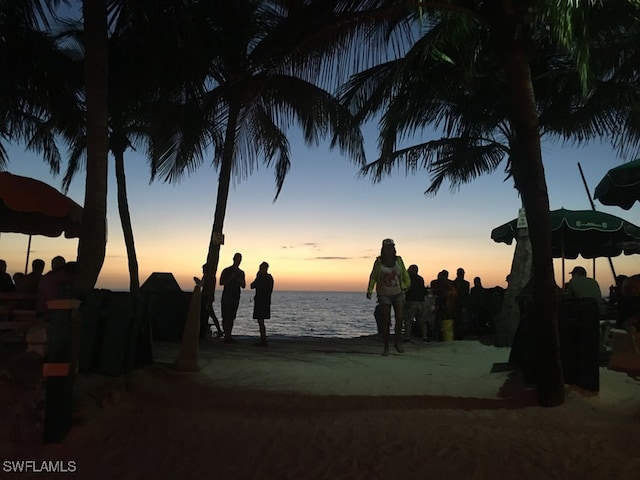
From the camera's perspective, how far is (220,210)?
12211 millimetres

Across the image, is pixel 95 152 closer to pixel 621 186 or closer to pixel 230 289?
pixel 230 289

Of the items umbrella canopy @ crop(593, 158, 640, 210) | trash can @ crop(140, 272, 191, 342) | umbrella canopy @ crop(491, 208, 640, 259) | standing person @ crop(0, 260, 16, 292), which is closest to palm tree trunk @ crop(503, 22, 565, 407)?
umbrella canopy @ crop(593, 158, 640, 210)

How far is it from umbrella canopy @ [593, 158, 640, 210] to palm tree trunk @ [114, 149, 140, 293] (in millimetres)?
13331

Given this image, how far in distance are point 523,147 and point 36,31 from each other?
28.7 ft

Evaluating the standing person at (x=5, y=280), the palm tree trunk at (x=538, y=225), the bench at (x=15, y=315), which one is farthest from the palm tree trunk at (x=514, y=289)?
the standing person at (x=5, y=280)

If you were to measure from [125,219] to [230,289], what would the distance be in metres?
8.04

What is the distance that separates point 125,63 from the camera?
999 cm

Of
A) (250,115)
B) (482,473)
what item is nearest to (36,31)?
(250,115)

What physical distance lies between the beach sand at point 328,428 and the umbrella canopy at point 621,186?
8.14 ft

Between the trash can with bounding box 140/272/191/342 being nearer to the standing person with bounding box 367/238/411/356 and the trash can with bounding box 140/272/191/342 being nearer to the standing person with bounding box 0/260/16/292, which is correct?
the standing person with bounding box 0/260/16/292

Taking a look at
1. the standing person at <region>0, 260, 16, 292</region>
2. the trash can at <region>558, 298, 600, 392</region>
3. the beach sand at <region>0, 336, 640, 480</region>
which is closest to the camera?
the beach sand at <region>0, 336, 640, 480</region>

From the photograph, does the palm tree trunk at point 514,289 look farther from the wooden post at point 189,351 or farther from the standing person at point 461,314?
the wooden post at point 189,351

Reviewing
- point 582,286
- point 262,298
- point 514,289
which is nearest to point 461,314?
point 514,289

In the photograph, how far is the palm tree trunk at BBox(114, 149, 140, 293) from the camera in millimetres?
16906
